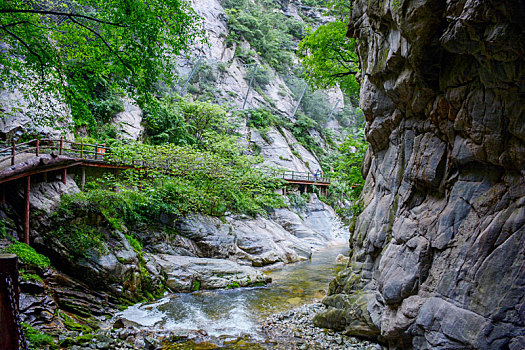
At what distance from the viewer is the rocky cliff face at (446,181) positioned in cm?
451

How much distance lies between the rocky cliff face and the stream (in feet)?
7.72

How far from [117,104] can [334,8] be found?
61.9 feet

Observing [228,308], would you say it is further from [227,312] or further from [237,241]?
[237,241]

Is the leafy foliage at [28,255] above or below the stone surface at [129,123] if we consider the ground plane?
below

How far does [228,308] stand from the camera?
1052 cm

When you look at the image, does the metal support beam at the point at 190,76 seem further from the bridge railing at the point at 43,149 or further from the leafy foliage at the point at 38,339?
the leafy foliage at the point at 38,339

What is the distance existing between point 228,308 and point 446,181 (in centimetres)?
784

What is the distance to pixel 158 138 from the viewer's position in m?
26.8

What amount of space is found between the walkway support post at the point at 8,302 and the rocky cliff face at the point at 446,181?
616 centimetres

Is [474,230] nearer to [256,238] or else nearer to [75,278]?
[75,278]

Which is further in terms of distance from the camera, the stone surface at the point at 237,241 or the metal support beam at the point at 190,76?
the metal support beam at the point at 190,76

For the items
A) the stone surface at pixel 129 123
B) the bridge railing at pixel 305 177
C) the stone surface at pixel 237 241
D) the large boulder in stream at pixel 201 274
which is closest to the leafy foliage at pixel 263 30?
the bridge railing at pixel 305 177

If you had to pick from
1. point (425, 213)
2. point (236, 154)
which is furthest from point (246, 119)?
point (425, 213)

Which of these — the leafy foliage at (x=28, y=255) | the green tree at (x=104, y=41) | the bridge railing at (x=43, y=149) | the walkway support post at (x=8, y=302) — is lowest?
the leafy foliage at (x=28, y=255)
